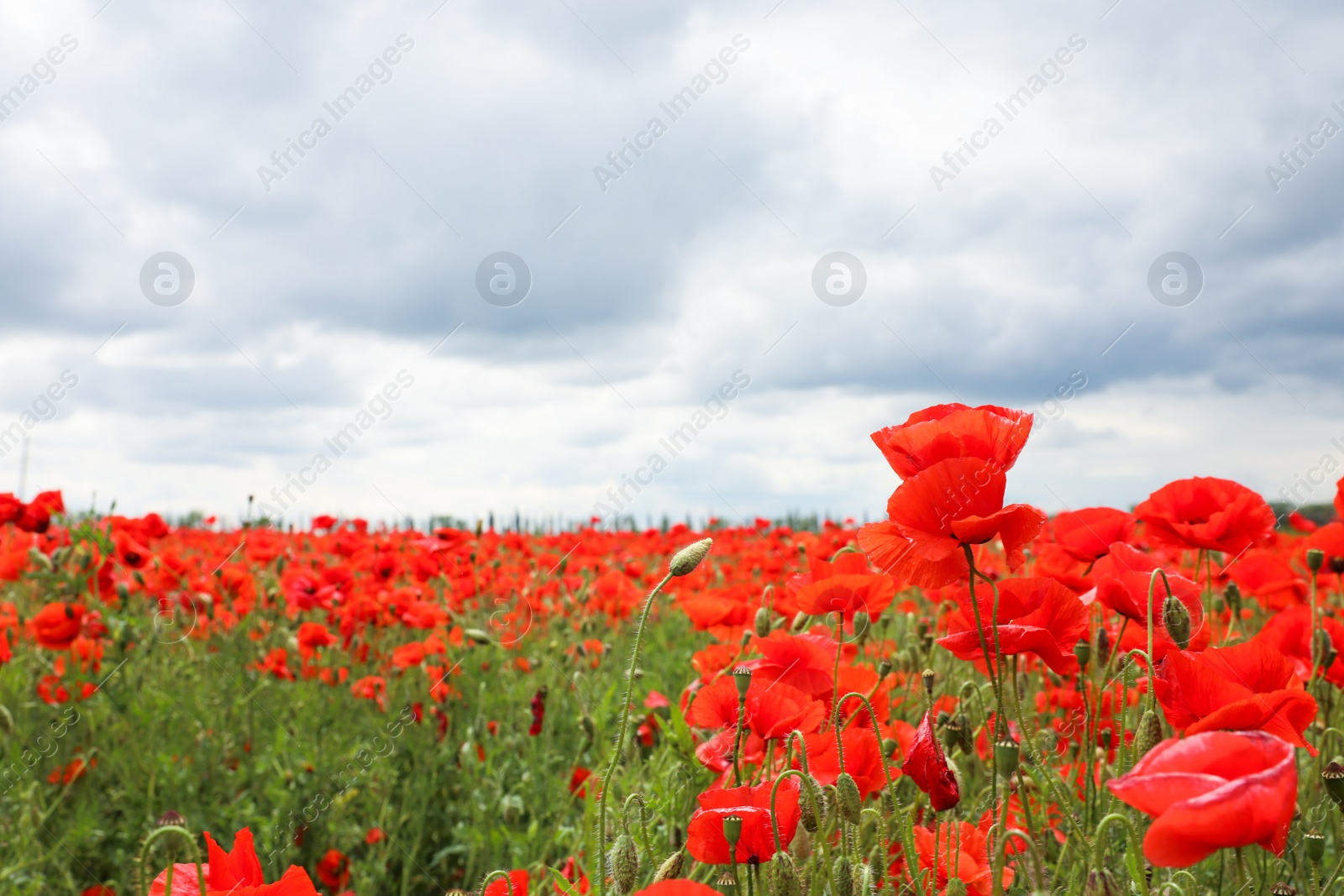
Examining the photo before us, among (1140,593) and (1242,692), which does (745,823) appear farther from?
(1140,593)

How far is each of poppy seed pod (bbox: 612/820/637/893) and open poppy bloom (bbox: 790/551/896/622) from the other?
543mm

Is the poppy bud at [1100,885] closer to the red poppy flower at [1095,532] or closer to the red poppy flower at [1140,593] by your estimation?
the red poppy flower at [1140,593]

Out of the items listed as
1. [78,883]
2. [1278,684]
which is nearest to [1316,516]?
[1278,684]

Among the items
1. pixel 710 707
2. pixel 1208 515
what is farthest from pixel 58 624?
pixel 1208 515

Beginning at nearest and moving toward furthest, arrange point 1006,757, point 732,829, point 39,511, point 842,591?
point 732,829 < point 1006,757 < point 842,591 < point 39,511

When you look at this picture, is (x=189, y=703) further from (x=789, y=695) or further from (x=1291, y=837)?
(x=1291, y=837)

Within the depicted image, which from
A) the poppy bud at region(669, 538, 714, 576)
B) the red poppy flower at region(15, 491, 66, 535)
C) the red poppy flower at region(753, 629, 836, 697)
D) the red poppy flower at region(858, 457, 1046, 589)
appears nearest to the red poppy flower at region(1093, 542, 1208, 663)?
the red poppy flower at region(858, 457, 1046, 589)

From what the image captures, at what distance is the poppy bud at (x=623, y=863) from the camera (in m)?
1.09

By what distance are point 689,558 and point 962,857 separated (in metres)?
0.59

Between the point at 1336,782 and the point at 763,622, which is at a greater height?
the point at 763,622

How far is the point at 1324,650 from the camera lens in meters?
1.84

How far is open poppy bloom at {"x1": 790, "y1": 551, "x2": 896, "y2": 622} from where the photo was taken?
1520 millimetres

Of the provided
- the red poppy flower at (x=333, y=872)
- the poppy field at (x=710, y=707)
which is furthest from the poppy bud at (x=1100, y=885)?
the red poppy flower at (x=333, y=872)

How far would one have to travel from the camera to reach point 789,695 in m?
1.31
